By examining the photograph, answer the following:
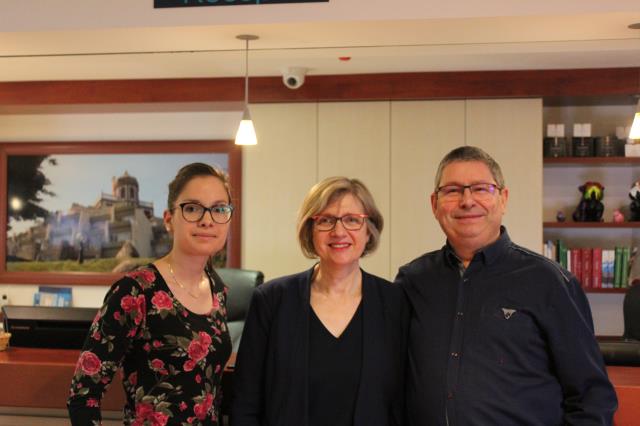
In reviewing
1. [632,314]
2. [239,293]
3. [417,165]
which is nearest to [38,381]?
[239,293]

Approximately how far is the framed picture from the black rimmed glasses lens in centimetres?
387

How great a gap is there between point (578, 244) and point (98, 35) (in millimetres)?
3989

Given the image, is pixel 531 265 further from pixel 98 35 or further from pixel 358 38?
pixel 98 35

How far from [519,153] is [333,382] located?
361cm

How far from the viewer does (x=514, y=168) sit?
5.07 m

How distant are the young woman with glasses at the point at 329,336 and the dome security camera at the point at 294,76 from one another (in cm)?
305

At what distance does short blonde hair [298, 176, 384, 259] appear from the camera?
6.48 ft

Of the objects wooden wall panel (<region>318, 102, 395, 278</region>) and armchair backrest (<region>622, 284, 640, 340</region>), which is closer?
armchair backrest (<region>622, 284, 640, 340</region>)

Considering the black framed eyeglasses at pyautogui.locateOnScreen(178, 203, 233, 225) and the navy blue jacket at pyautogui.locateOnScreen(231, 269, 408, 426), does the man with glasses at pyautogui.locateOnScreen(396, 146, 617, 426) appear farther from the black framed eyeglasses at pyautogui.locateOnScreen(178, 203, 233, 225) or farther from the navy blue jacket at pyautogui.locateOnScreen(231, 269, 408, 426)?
the black framed eyeglasses at pyautogui.locateOnScreen(178, 203, 233, 225)

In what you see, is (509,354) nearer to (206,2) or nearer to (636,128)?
(206,2)

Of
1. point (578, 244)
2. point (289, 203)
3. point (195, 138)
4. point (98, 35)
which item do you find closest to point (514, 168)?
point (578, 244)

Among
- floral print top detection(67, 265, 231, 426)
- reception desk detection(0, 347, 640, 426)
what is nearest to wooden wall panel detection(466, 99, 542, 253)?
reception desk detection(0, 347, 640, 426)

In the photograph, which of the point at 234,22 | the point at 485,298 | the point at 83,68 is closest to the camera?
the point at 485,298

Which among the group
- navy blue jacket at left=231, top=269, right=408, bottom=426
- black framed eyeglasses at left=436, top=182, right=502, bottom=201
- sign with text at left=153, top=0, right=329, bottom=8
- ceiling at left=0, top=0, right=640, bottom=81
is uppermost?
sign with text at left=153, top=0, right=329, bottom=8
